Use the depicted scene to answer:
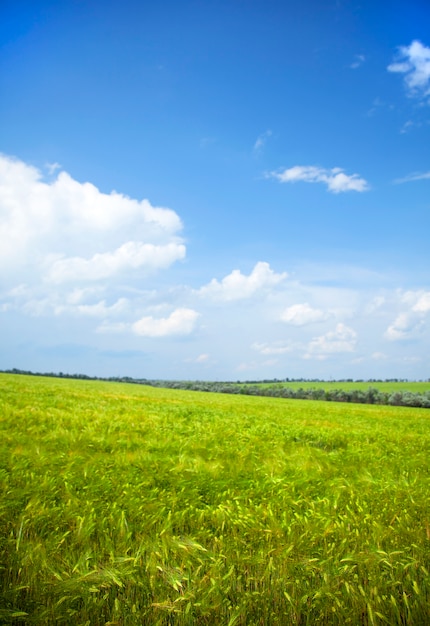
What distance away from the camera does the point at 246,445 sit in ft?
30.8

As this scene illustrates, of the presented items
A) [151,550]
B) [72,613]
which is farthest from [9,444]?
[72,613]

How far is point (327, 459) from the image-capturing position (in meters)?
8.65

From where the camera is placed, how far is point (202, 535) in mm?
4426

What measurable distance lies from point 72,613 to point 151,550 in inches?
48.2

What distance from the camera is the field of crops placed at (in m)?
2.93

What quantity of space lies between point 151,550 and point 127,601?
98 centimetres

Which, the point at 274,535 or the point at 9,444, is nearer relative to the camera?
the point at 274,535

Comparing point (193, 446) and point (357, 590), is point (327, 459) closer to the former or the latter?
point (193, 446)

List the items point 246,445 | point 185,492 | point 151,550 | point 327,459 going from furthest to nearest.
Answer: point 246,445 → point 327,459 → point 185,492 → point 151,550

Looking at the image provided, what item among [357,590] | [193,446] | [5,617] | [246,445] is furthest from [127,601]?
[246,445]

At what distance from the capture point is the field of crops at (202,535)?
9.62ft

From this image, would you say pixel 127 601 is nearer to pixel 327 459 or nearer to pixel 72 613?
pixel 72 613

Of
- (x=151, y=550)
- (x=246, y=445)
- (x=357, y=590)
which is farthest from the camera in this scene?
(x=246, y=445)

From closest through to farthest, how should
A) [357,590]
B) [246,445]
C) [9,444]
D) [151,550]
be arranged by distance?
1. [357,590]
2. [151,550]
3. [9,444]
4. [246,445]
